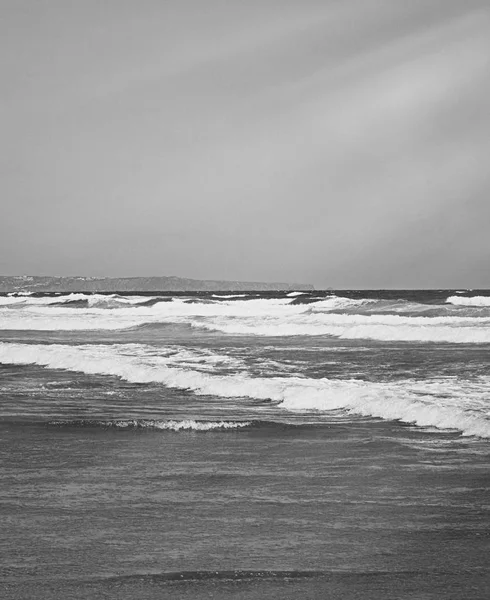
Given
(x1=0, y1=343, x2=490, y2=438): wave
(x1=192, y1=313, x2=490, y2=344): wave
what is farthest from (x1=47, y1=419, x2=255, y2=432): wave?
(x1=192, y1=313, x2=490, y2=344): wave

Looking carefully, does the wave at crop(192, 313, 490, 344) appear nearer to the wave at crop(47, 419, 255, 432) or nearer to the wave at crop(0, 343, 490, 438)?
the wave at crop(0, 343, 490, 438)

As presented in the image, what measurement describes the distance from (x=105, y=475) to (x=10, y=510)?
4.27 ft

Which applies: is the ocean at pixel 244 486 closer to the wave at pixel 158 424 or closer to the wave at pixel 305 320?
the wave at pixel 158 424

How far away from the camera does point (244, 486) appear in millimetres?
6547

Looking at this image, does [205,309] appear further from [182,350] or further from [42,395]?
[42,395]

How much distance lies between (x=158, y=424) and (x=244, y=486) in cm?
329

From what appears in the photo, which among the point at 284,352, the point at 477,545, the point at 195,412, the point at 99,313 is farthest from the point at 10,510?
the point at 99,313

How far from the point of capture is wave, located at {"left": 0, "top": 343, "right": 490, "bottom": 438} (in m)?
10.0

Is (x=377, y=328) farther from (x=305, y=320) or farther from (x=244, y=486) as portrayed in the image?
(x=244, y=486)

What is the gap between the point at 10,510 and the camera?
5.75m

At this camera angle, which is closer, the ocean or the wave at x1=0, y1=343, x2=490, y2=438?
the ocean

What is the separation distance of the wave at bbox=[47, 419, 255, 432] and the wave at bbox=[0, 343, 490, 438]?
195cm

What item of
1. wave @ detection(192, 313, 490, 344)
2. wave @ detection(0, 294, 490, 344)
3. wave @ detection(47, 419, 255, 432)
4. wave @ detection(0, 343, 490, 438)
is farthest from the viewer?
wave @ detection(0, 294, 490, 344)

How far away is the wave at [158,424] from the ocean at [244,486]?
37 mm
